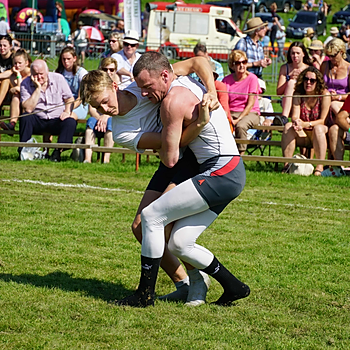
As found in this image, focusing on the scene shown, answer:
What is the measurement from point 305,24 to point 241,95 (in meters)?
31.2

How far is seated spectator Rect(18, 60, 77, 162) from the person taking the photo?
10.4m

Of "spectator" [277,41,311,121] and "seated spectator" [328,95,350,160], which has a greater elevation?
"spectator" [277,41,311,121]

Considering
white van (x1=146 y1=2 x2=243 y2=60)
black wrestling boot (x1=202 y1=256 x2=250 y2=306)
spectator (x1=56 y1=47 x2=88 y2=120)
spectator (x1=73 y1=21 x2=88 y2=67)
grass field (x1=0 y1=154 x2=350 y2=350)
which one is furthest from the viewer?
white van (x1=146 y1=2 x2=243 y2=60)

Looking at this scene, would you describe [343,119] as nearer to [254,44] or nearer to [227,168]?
[254,44]

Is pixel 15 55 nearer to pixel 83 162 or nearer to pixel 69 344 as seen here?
pixel 83 162

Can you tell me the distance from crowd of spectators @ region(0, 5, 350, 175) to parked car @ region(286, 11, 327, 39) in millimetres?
28606

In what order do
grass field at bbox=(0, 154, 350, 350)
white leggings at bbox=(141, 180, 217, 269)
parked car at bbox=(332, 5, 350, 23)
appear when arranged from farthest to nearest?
parked car at bbox=(332, 5, 350, 23) → white leggings at bbox=(141, 180, 217, 269) → grass field at bbox=(0, 154, 350, 350)

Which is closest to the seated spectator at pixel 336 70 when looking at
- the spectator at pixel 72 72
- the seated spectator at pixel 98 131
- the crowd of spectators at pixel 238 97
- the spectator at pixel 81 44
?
the crowd of spectators at pixel 238 97

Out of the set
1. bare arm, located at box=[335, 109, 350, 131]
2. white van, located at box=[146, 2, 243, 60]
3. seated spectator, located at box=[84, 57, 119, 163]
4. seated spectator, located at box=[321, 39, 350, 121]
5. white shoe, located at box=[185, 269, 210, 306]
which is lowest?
white shoe, located at box=[185, 269, 210, 306]

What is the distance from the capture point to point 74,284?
475 cm

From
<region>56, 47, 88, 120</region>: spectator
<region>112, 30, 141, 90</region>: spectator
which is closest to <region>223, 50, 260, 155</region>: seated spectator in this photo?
<region>112, 30, 141, 90</region>: spectator

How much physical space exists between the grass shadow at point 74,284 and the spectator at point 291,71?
21.3 ft

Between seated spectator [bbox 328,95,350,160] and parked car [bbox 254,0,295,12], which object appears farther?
parked car [bbox 254,0,295,12]

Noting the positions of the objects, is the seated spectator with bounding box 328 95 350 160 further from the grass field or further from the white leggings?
the white leggings
